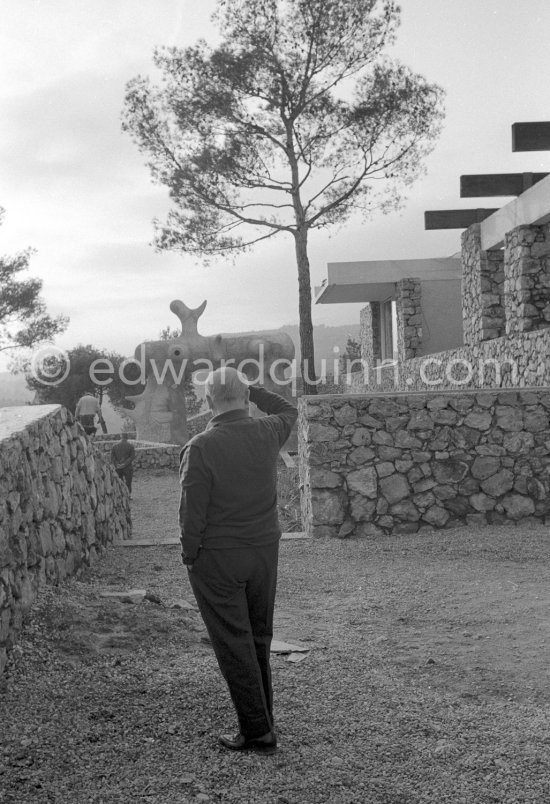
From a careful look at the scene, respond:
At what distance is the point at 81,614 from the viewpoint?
4727mm

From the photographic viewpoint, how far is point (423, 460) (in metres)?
8.38

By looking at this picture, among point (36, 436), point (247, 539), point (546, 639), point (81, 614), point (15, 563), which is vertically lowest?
point (546, 639)

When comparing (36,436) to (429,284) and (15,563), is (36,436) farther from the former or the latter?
(429,284)

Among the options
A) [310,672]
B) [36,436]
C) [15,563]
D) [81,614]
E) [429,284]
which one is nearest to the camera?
[310,672]

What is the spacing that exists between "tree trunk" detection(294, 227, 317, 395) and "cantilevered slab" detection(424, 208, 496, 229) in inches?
147

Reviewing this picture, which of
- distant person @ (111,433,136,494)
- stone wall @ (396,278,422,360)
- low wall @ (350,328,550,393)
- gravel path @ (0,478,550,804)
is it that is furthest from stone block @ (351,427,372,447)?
stone wall @ (396,278,422,360)

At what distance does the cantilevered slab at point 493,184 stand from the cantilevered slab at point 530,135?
1.89 metres

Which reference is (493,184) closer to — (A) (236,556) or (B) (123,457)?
(B) (123,457)

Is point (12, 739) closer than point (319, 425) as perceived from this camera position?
Yes

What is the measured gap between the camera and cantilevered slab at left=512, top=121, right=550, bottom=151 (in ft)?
34.2

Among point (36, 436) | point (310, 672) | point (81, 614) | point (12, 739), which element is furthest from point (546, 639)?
point (36, 436)

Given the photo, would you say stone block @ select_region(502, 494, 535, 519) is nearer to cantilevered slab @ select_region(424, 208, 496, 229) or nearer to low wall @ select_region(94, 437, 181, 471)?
cantilevered slab @ select_region(424, 208, 496, 229)

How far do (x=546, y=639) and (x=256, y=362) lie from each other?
1650 cm

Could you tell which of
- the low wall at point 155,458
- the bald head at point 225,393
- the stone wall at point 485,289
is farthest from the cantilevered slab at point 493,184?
the bald head at point 225,393
